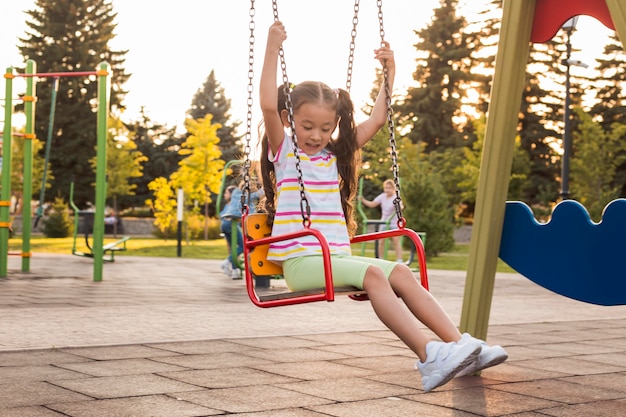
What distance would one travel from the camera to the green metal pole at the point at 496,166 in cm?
489

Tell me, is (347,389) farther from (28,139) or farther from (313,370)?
(28,139)

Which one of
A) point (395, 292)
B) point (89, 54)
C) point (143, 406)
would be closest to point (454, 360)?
point (395, 292)

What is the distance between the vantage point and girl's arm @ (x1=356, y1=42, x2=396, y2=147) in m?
4.52

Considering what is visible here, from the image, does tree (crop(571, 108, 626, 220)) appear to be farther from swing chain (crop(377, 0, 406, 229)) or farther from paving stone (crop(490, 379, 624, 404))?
swing chain (crop(377, 0, 406, 229))

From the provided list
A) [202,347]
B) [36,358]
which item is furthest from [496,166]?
[36,358]

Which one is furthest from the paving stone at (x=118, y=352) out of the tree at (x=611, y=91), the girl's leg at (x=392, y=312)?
the tree at (x=611, y=91)

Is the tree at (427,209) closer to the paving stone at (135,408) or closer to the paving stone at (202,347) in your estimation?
the paving stone at (202,347)

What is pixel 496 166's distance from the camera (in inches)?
193

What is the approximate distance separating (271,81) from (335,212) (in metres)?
0.67

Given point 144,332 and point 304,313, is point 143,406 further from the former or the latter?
point 304,313

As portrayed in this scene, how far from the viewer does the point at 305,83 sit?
4277 millimetres

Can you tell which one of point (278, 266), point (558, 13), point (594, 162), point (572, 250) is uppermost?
point (594, 162)

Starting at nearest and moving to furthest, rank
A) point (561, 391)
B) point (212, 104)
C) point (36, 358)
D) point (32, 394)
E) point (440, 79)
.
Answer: point (32, 394)
point (561, 391)
point (36, 358)
point (440, 79)
point (212, 104)

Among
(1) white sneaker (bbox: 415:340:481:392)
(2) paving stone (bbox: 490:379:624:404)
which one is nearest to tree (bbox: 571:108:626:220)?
(2) paving stone (bbox: 490:379:624:404)
